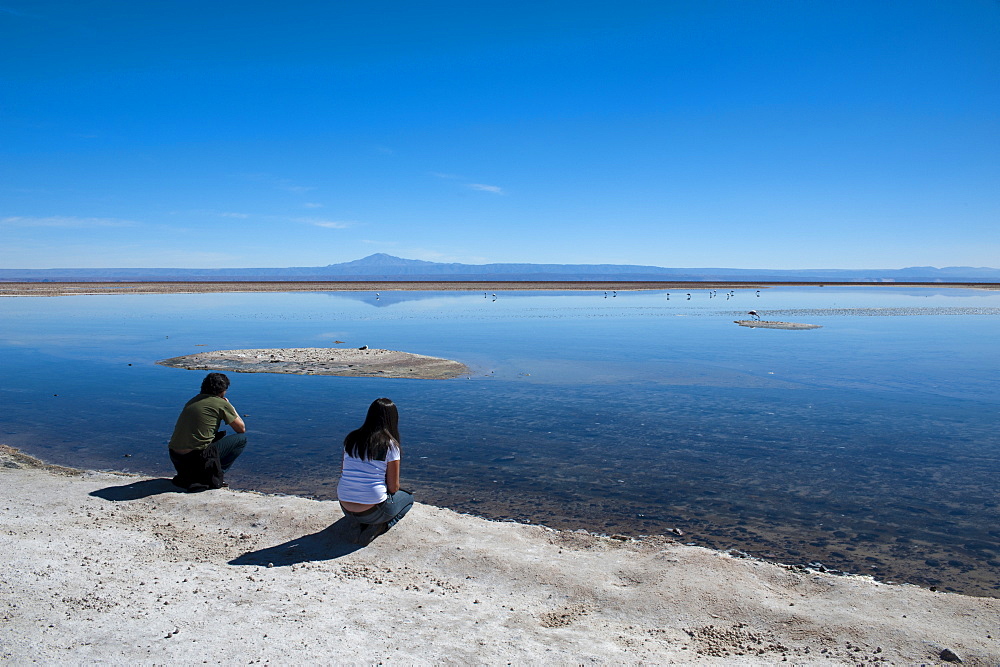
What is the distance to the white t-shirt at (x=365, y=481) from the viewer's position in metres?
7.57

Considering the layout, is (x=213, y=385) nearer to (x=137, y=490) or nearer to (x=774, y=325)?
(x=137, y=490)

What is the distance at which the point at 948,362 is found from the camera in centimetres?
2420

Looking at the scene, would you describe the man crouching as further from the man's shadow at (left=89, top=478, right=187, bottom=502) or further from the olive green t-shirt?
the man's shadow at (left=89, top=478, right=187, bottom=502)

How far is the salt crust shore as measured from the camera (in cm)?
529

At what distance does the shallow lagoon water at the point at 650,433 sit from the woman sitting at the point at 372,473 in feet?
6.52

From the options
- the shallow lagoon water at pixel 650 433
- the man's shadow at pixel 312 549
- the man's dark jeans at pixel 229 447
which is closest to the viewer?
the man's shadow at pixel 312 549

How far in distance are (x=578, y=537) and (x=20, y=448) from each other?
1074cm

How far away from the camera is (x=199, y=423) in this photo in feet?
30.3

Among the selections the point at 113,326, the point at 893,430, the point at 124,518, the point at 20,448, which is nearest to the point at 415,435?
the point at 124,518

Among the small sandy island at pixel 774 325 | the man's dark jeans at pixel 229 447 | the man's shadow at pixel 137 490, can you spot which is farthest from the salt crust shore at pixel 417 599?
the small sandy island at pixel 774 325

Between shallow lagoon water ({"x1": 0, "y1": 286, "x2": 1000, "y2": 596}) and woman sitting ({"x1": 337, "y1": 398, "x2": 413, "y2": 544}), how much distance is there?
1986mm

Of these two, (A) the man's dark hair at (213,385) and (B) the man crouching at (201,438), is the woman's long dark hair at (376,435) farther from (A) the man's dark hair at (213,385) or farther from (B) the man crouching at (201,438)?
(A) the man's dark hair at (213,385)

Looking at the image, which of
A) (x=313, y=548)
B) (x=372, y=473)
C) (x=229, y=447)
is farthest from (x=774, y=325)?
(x=313, y=548)

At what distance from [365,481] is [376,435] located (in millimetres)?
552
